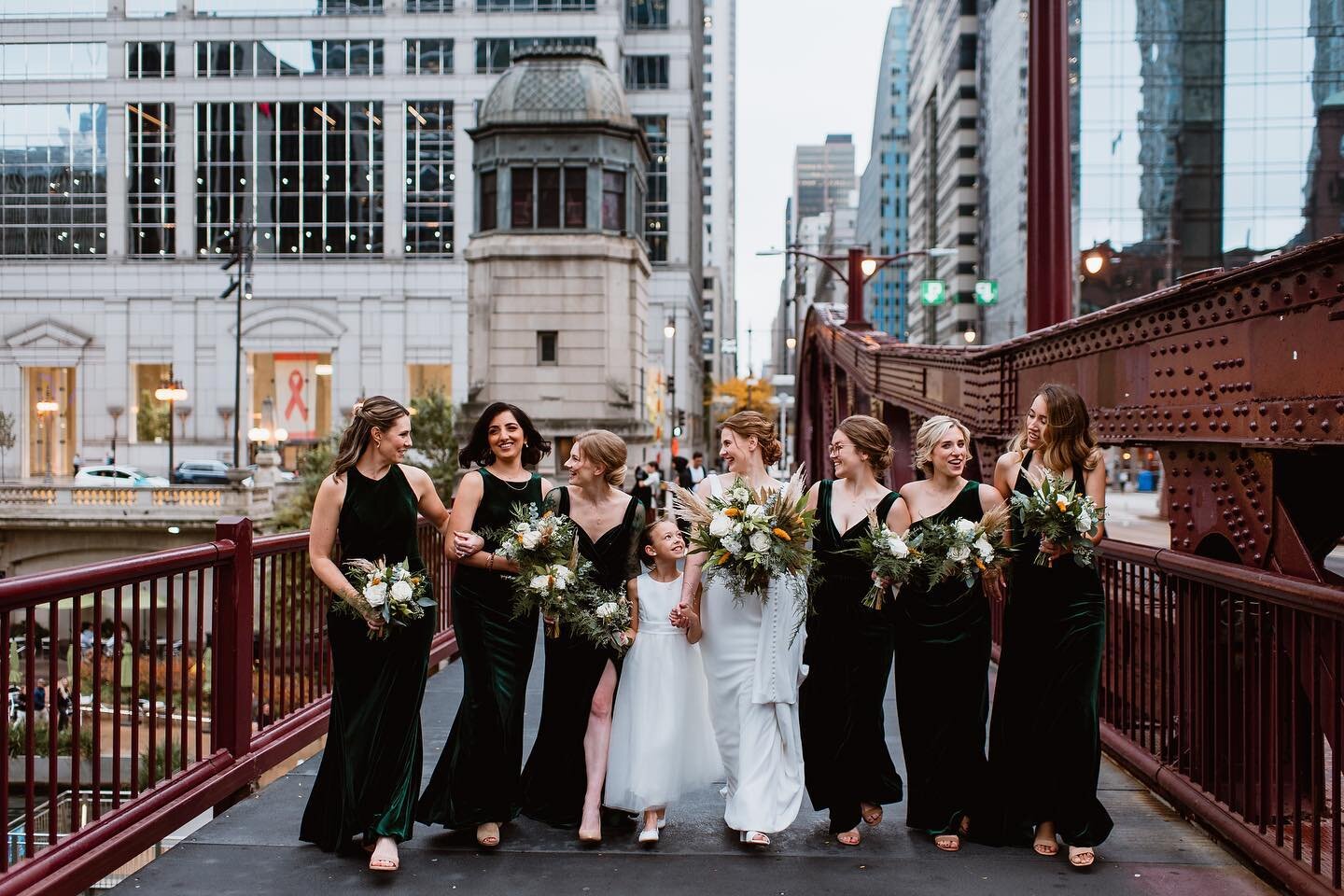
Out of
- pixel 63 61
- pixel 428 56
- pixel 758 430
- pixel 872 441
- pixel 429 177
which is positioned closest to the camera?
pixel 872 441

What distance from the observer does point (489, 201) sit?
27359mm

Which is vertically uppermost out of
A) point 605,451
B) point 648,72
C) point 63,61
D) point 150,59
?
point 648,72

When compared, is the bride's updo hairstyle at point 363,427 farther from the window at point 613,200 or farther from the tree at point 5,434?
the tree at point 5,434

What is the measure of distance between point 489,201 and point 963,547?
2376 cm

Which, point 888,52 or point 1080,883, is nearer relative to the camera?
point 1080,883

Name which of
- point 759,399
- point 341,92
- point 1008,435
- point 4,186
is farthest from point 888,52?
point 1008,435

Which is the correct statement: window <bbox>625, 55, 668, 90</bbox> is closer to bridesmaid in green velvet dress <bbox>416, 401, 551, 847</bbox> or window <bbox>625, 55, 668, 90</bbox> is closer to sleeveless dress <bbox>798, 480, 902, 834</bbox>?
bridesmaid in green velvet dress <bbox>416, 401, 551, 847</bbox>

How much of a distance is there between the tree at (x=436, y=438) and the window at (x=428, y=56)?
34969 mm

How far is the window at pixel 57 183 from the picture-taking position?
6506 cm

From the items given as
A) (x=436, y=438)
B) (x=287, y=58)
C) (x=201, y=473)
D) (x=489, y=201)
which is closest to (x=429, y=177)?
(x=287, y=58)

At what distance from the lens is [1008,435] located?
9.71m

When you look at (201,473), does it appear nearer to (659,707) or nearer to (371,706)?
(371,706)

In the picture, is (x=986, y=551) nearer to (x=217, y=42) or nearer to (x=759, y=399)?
(x=217, y=42)

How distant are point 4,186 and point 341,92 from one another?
19157 mm
